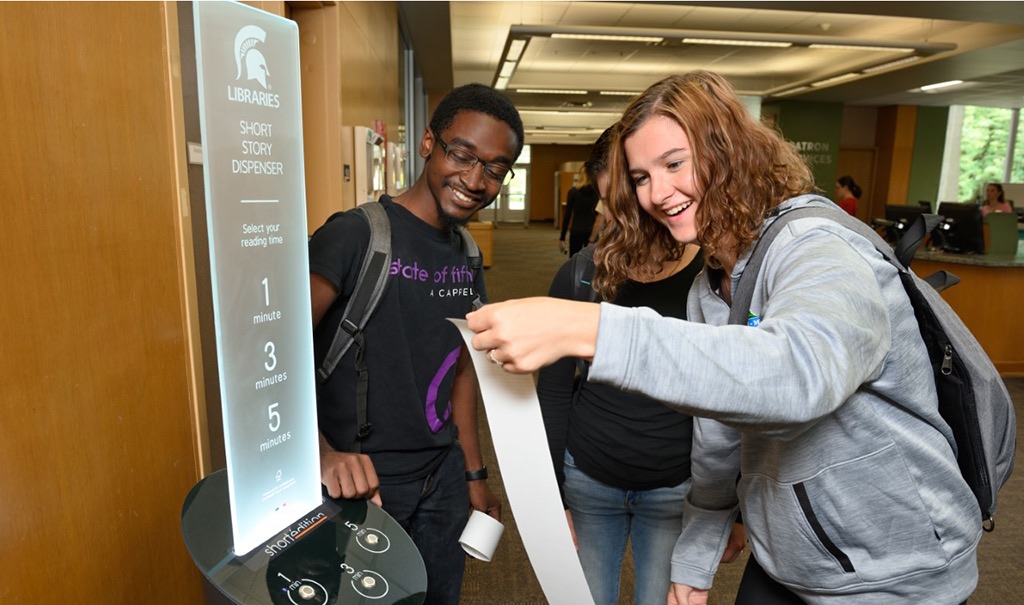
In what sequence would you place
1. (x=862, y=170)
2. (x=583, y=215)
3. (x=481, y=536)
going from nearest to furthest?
(x=481, y=536) → (x=583, y=215) → (x=862, y=170)

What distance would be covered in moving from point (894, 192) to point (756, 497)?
16238mm

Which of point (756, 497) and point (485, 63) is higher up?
point (485, 63)

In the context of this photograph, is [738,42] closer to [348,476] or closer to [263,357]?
[348,476]

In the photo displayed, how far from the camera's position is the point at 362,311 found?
128 cm

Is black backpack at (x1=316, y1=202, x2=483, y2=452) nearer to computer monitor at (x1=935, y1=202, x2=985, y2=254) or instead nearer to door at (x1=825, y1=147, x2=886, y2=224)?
computer monitor at (x1=935, y1=202, x2=985, y2=254)

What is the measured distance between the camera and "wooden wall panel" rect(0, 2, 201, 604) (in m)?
0.81

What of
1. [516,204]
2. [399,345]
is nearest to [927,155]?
[516,204]

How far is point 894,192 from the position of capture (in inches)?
583

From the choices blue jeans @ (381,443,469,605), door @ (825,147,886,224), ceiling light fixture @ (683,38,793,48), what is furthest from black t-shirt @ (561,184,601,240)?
door @ (825,147,886,224)

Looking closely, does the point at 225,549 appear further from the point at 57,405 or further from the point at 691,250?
the point at 691,250

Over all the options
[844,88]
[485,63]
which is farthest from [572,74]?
[844,88]

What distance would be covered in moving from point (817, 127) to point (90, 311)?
617 inches

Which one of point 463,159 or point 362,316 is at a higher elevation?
point 463,159

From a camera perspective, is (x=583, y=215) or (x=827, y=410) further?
(x=583, y=215)
